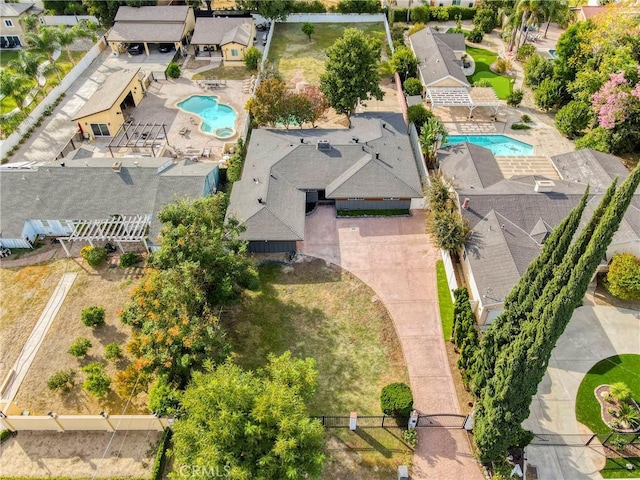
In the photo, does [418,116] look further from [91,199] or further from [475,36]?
[91,199]

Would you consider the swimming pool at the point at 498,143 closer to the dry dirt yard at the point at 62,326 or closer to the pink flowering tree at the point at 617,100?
the pink flowering tree at the point at 617,100

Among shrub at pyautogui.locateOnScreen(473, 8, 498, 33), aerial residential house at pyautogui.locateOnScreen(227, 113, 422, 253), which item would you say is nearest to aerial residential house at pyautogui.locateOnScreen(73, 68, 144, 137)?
aerial residential house at pyautogui.locateOnScreen(227, 113, 422, 253)

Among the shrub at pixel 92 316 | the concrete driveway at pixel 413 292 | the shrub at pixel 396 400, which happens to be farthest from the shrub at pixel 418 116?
the shrub at pixel 92 316

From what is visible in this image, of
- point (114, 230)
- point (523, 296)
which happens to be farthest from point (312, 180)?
point (523, 296)

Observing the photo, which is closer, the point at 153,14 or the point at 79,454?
the point at 79,454

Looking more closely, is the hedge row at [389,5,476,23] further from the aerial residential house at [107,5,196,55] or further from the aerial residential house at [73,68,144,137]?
the aerial residential house at [73,68,144,137]

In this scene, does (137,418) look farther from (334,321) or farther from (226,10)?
(226,10)
